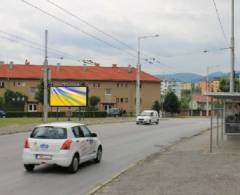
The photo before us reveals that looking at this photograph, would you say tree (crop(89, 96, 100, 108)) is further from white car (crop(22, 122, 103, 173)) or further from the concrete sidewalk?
white car (crop(22, 122, 103, 173))

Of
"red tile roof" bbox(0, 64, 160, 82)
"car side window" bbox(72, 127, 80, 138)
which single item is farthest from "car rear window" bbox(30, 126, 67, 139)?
"red tile roof" bbox(0, 64, 160, 82)

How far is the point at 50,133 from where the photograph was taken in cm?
1616

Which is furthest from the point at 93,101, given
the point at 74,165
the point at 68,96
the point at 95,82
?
the point at 74,165

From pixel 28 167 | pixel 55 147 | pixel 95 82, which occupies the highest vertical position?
pixel 95 82

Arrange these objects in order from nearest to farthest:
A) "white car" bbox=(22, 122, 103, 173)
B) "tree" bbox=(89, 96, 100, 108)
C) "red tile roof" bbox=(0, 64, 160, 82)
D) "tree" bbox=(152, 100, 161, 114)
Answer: "white car" bbox=(22, 122, 103, 173)
"tree" bbox=(89, 96, 100, 108)
"tree" bbox=(152, 100, 161, 114)
"red tile roof" bbox=(0, 64, 160, 82)

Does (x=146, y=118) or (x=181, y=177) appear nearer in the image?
(x=181, y=177)

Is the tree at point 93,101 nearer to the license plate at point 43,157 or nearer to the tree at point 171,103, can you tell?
the tree at point 171,103

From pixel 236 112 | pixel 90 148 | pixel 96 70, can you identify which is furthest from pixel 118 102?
pixel 90 148

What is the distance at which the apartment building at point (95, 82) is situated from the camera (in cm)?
11306

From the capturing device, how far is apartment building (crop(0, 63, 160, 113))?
11306 cm

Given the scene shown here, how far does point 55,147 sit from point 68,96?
5127 centimetres

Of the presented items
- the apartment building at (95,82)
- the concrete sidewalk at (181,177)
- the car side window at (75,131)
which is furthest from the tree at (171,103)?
the car side window at (75,131)

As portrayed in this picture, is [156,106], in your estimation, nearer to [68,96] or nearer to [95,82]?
[95,82]

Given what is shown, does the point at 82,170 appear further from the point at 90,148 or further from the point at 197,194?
the point at 197,194
